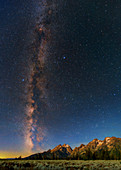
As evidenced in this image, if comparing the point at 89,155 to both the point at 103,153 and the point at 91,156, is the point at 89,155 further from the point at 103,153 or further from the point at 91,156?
the point at 103,153

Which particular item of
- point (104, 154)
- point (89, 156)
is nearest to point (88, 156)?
point (89, 156)

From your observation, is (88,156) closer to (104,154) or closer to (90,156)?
(90,156)

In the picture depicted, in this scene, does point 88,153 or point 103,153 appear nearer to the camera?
point 88,153

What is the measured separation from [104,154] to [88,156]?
1432cm

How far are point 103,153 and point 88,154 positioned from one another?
14349 millimetres

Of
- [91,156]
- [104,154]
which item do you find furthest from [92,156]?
[104,154]

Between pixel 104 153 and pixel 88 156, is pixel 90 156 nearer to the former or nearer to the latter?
pixel 88 156

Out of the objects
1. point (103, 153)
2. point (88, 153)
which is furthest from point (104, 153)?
point (88, 153)

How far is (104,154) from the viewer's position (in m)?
73.2

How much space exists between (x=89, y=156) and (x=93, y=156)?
9.15ft

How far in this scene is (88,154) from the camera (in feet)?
216

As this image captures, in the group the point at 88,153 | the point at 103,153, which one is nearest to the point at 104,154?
the point at 103,153

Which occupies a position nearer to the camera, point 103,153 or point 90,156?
point 90,156

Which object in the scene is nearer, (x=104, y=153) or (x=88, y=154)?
(x=88, y=154)
